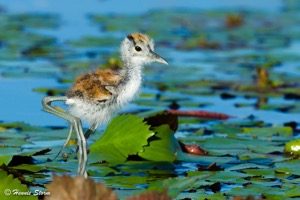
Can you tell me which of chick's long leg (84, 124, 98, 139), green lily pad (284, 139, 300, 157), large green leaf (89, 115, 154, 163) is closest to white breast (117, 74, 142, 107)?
chick's long leg (84, 124, 98, 139)

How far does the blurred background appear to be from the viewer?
9977 mm

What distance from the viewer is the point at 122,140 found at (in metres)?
6.98

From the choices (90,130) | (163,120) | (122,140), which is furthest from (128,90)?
(163,120)

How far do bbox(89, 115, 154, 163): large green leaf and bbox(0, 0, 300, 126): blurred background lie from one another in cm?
49

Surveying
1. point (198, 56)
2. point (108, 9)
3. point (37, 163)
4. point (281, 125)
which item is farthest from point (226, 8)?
point (37, 163)

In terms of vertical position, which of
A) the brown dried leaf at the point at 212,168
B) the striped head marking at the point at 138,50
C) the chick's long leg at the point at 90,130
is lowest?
the brown dried leaf at the point at 212,168

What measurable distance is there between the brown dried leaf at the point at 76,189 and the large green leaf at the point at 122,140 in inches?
109

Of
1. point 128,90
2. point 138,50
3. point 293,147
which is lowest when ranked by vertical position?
point 293,147

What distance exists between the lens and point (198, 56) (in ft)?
44.0

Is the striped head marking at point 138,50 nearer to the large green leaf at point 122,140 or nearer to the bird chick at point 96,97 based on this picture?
the bird chick at point 96,97

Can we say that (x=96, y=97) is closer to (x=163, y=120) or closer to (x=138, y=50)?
(x=138, y=50)

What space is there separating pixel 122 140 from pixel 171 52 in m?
6.65

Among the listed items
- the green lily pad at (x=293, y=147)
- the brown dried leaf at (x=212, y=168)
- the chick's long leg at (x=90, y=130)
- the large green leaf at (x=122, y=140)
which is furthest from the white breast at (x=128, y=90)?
the green lily pad at (x=293, y=147)

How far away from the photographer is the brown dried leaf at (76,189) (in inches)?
160
